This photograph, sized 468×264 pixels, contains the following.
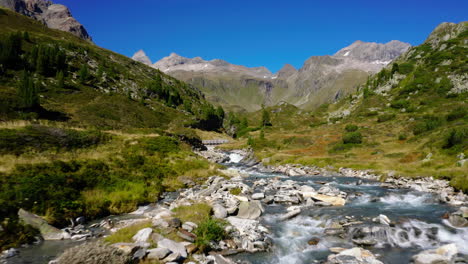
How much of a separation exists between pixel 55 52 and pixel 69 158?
4742 inches

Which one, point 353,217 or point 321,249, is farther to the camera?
point 353,217

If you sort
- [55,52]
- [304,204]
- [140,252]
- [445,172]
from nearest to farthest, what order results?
[140,252] < [304,204] < [445,172] < [55,52]

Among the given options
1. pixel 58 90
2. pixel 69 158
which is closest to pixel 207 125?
pixel 58 90

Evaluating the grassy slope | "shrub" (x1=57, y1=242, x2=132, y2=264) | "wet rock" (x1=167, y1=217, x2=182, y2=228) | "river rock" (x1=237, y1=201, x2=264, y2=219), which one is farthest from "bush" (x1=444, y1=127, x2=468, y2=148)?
"shrub" (x1=57, y1=242, x2=132, y2=264)

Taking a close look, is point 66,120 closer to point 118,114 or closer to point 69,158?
point 118,114

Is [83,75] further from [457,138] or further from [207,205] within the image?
[457,138]

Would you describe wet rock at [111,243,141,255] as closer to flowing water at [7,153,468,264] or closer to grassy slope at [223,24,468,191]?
flowing water at [7,153,468,264]

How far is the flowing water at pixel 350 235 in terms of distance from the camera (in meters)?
12.1

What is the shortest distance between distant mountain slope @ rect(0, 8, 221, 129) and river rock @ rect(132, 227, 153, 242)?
189ft

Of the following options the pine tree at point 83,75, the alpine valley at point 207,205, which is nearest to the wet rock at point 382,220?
the alpine valley at point 207,205

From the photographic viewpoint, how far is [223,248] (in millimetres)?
12484

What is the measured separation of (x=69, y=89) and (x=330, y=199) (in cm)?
10955

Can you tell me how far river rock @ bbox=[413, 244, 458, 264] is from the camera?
11.0m

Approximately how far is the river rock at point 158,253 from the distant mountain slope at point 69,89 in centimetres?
5952
